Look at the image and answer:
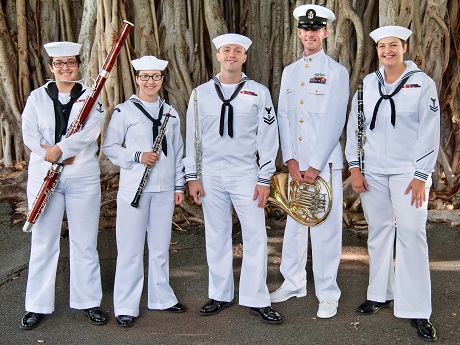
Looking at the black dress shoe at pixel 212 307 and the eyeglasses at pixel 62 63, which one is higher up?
the eyeglasses at pixel 62 63

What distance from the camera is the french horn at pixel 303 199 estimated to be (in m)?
4.34

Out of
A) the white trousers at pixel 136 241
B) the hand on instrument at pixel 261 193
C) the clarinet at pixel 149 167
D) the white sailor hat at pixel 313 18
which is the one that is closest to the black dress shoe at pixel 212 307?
the white trousers at pixel 136 241

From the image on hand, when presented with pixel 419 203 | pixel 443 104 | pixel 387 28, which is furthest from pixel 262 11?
pixel 419 203

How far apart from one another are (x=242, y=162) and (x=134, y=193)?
28.6 inches

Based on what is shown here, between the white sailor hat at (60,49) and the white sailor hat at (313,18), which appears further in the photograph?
the white sailor hat at (313,18)

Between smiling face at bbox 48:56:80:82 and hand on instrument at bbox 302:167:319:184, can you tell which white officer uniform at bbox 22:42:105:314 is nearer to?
smiling face at bbox 48:56:80:82

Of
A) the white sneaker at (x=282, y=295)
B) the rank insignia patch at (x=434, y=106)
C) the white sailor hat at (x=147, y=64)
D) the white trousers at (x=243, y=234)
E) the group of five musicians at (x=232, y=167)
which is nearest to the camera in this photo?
the rank insignia patch at (x=434, y=106)

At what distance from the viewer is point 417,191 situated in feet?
13.1

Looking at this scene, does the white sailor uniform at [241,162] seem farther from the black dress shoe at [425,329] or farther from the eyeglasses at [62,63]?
the black dress shoe at [425,329]

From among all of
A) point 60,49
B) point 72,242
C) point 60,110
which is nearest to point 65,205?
point 72,242

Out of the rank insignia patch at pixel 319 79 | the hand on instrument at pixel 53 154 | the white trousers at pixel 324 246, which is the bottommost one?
the white trousers at pixel 324 246

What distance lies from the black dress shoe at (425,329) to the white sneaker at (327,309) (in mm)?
523

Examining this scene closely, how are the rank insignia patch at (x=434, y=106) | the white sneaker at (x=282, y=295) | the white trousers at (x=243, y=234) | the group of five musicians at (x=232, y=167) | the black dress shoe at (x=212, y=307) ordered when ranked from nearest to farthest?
the rank insignia patch at (x=434, y=106), the group of five musicians at (x=232, y=167), the white trousers at (x=243, y=234), the black dress shoe at (x=212, y=307), the white sneaker at (x=282, y=295)

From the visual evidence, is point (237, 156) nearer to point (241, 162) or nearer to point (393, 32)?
point (241, 162)
